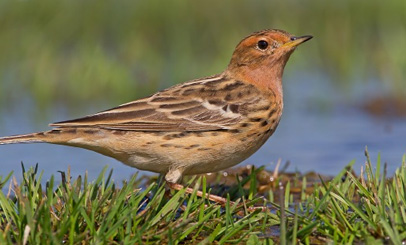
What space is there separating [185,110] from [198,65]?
5.92m

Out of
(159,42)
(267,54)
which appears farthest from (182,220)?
(159,42)

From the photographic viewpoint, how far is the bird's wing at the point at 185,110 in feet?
25.9

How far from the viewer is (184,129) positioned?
26.3 feet

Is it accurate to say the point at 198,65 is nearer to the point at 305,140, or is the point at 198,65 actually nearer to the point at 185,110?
the point at 305,140

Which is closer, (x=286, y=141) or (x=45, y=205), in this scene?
(x=45, y=205)

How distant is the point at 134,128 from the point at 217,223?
1.45 meters

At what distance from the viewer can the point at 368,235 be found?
20.5ft

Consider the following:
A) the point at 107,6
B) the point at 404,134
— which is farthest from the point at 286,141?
the point at 107,6

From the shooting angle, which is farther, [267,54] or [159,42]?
[159,42]

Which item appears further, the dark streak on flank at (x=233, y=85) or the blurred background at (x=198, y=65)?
the blurred background at (x=198, y=65)

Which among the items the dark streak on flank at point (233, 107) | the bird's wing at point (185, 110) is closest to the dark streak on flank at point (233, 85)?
the bird's wing at point (185, 110)

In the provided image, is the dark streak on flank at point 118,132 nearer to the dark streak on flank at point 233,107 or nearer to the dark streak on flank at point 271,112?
the dark streak on flank at point 233,107

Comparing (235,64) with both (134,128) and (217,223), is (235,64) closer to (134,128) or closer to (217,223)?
(134,128)

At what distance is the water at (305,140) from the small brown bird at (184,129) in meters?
1.52
